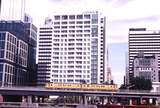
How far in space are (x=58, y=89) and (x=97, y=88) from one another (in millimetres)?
17907

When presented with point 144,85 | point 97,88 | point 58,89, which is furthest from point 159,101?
point 58,89

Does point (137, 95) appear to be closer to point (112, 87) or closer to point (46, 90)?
point (112, 87)

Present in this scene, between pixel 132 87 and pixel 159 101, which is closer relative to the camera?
pixel 159 101

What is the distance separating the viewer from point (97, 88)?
520ft

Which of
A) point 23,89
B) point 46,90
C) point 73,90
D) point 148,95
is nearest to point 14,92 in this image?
point 23,89

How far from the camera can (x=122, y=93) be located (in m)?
155

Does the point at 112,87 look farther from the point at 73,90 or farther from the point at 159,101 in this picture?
the point at 159,101

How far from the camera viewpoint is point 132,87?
199 meters

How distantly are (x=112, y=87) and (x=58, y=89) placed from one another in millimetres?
24797

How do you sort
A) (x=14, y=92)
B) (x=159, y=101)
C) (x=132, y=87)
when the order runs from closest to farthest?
(x=14, y=92) < (x=159, y=101) < (x=132, y=87)

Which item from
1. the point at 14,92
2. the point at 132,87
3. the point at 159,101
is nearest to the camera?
the point at 14,92

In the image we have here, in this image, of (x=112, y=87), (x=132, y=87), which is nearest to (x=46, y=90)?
(x=112, y=87)

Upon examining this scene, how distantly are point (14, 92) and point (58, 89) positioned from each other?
19.7 metres

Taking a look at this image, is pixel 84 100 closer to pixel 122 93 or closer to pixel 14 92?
pixel 122 93
